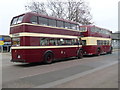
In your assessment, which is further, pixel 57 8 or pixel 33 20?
pixel 57 8

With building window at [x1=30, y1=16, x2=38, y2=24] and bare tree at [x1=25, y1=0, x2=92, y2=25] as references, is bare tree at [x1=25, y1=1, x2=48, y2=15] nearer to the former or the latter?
bare tree at [x1=25, y1=0, x2=92, y2=25]

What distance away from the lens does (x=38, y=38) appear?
480 inches

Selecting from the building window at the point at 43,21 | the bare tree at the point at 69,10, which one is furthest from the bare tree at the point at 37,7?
the building window at the point at 43,21

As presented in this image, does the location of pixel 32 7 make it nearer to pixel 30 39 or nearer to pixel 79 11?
pixel 79 11

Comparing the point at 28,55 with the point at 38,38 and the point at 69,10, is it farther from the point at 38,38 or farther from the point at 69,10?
the point at 69,10

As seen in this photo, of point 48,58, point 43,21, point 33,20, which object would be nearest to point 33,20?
point 33,20

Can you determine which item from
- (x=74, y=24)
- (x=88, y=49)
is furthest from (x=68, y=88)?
(x=88, y=49)

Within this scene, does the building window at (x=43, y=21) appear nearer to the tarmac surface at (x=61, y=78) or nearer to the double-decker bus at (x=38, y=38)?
the double-decker bus at (x=38, y=38)

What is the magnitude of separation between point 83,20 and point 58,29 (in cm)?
1738

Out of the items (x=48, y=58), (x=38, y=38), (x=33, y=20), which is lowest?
(x=48, y=58)

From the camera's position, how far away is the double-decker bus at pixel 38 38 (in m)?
11.4

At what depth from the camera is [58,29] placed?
1425 centimetres

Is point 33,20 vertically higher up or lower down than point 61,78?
higher up

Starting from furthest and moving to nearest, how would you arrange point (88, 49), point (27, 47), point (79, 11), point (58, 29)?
point (79, 11), point (88, 49), point (58, 29), point (27, 47)
